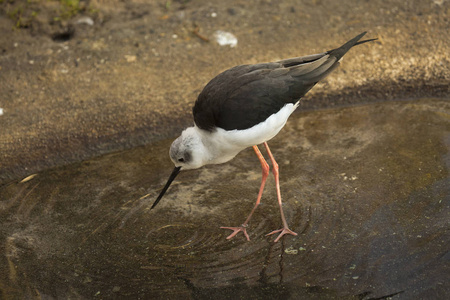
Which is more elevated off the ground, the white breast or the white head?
the white breast

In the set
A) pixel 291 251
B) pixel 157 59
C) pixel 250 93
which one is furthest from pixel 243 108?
pixel 157 59

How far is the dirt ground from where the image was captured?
5.12 metres

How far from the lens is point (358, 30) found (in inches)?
234

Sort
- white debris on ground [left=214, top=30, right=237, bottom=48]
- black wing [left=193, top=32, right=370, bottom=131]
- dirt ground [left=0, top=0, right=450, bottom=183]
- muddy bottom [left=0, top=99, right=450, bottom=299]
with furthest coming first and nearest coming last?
white debris on ground [left=214, top=30, right=237, bottom=48] → dirt ground [left=0, top=0, right=450, bottom=183] → black wing [left=193, top=32, right=370, bottom=131] → muddy bottom [left=0, top=99, right=450, bottom=299]

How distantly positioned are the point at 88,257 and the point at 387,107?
3.21 meters

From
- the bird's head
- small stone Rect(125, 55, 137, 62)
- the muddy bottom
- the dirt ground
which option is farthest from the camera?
small stone Rect(125, 55, 137, 62)

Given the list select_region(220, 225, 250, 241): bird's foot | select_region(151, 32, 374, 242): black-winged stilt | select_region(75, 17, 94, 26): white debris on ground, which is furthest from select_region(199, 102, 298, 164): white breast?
select_region(75, 17, 94, 26): white debris on ground

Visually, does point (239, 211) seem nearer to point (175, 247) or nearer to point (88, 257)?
point (175, 247)

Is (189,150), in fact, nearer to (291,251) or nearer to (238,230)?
(238,230)

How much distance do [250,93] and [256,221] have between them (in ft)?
3.30

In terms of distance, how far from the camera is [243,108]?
11.6 feet

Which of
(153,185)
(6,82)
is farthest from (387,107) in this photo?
(6,82)

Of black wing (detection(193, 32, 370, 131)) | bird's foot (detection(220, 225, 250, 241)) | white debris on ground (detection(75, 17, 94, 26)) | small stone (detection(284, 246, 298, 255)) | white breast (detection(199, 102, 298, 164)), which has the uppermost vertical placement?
black wing (detection(193, 32, 370, 131))

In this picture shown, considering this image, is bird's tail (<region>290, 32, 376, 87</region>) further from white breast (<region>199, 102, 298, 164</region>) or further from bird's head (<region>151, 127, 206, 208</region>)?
bird's head (<region>151, 127, 206, 208</region>)
